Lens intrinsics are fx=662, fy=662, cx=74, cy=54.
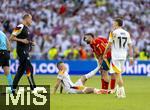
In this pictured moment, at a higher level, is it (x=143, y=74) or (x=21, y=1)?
(x=21, y=1)

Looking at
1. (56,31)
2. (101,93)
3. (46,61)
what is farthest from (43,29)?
(101,93)

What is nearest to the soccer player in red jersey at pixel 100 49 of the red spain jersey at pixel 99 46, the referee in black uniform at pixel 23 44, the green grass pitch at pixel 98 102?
the red spain jersey at pixel 99 46

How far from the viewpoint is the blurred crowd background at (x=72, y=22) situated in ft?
124

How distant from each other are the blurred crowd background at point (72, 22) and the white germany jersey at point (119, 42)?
1779 cm

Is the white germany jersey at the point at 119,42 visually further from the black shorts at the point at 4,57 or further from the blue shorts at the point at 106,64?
the black shorts at the point at 4,57

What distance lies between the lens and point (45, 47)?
3800 centimetres

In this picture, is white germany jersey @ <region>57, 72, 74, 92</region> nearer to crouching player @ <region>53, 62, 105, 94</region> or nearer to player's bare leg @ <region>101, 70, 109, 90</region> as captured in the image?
crouching player @ <region>53, 62, 105, 94</region>

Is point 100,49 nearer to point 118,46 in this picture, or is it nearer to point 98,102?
point 118,46

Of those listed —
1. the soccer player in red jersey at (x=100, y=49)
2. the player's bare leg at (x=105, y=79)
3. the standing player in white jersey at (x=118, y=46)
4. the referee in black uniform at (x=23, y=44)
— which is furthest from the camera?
the player's bare leg at (x=105, y=79)

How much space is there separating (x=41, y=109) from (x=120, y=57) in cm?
479

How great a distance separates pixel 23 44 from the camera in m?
19.9

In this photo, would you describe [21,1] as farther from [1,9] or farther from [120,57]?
[120,57]

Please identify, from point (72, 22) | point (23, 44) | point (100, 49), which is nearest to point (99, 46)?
point (100, 49)

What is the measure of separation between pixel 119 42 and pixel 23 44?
301cm
